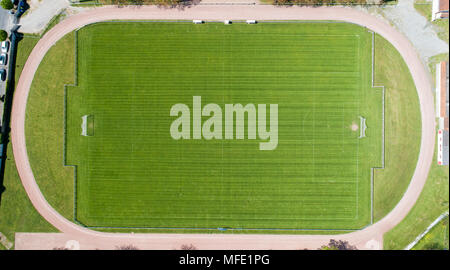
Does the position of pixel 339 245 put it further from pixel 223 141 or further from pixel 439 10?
pixel 439 10

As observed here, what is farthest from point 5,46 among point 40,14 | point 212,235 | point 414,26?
point 414,26

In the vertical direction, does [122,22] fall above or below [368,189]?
above

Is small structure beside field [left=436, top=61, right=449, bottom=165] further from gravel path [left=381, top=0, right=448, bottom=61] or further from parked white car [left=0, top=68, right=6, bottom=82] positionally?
parked white car [left=0, top=68, right=6, bottom=82]

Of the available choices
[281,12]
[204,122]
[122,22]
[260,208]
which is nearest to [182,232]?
[260,208]

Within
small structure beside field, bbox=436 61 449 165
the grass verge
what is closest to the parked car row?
the grass verge

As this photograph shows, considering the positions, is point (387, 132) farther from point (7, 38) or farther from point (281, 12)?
point (7, 38)

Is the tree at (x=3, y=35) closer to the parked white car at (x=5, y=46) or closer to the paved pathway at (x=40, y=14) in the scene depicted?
the parked white car at (x=5, y=46)

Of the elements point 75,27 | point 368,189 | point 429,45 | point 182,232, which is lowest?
point 182,232
